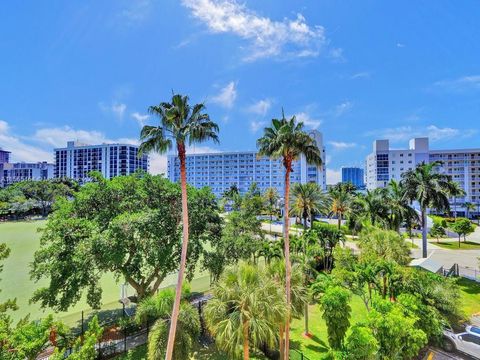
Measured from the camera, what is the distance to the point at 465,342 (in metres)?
11.9

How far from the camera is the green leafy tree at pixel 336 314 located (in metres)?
10.6

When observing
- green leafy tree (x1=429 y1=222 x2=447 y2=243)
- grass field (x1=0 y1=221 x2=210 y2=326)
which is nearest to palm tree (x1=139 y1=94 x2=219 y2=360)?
grass field (x1=0 y1=221 x2=210 y2=326)

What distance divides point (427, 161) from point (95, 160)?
152 metres

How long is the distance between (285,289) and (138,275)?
7848 mm

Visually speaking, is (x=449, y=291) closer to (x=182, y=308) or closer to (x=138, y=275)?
(x=182, y=308)

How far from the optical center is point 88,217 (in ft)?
48.9

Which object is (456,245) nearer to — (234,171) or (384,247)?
(384,247)

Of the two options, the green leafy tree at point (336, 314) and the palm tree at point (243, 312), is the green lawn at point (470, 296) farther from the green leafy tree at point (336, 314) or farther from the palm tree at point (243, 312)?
the palm tree at point (243, 312)

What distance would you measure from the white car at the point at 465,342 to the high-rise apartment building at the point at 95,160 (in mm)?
144360

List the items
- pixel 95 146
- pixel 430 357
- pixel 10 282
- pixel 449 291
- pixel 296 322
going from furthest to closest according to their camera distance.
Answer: pixel 95 146
pixel 10 282
pixel 296 322
pixel 449 291
pixel 430 357

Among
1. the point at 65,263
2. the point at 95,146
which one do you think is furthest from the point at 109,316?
the point at 95,146

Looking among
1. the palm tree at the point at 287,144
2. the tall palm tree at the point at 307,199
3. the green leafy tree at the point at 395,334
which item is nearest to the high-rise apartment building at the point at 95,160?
the tall palm tree at the point at 307,199

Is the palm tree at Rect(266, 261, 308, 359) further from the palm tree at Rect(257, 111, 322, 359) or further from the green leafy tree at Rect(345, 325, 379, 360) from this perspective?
the green leafy tree at Rect(345, 325, 379, 360)

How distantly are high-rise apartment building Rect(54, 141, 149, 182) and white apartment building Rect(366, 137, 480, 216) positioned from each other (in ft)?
365
